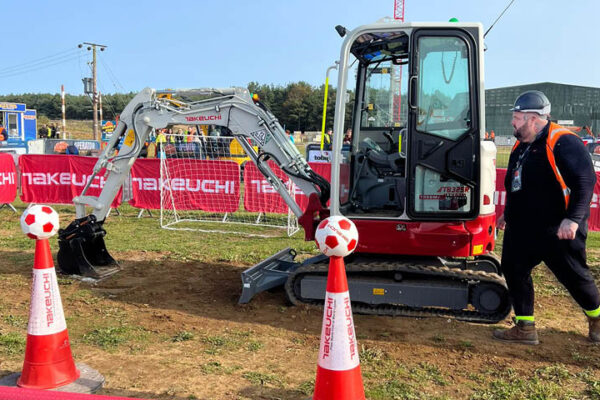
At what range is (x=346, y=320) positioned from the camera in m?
3.09

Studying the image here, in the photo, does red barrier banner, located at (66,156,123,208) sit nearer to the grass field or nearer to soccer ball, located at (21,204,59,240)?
the grass field

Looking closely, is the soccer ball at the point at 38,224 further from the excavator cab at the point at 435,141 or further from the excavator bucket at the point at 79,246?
the excavator bucket at the point at 79,246

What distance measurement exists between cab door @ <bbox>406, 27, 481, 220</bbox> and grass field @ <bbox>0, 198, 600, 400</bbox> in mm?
1292

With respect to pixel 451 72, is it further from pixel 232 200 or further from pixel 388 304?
pixel 232 200

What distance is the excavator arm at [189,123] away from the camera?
587 cm

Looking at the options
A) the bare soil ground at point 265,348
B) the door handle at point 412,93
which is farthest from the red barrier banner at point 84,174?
the door handle at point 412,93

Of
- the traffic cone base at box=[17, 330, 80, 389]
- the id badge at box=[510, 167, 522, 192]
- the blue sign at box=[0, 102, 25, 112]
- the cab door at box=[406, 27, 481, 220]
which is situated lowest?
the traffic cone base at box=[17, 330, 80, 389]

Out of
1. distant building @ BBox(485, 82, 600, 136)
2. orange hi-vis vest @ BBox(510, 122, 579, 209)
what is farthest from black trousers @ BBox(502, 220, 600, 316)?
distant building @ BBox(485, 82, 600, 136)

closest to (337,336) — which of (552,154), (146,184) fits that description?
(552,154)

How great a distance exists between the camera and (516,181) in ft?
15.1

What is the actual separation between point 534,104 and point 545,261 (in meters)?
1.38

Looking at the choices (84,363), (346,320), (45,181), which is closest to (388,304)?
(346,320)

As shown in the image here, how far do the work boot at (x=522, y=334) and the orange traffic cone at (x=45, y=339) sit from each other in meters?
3.63

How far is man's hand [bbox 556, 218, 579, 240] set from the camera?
4.13 m
